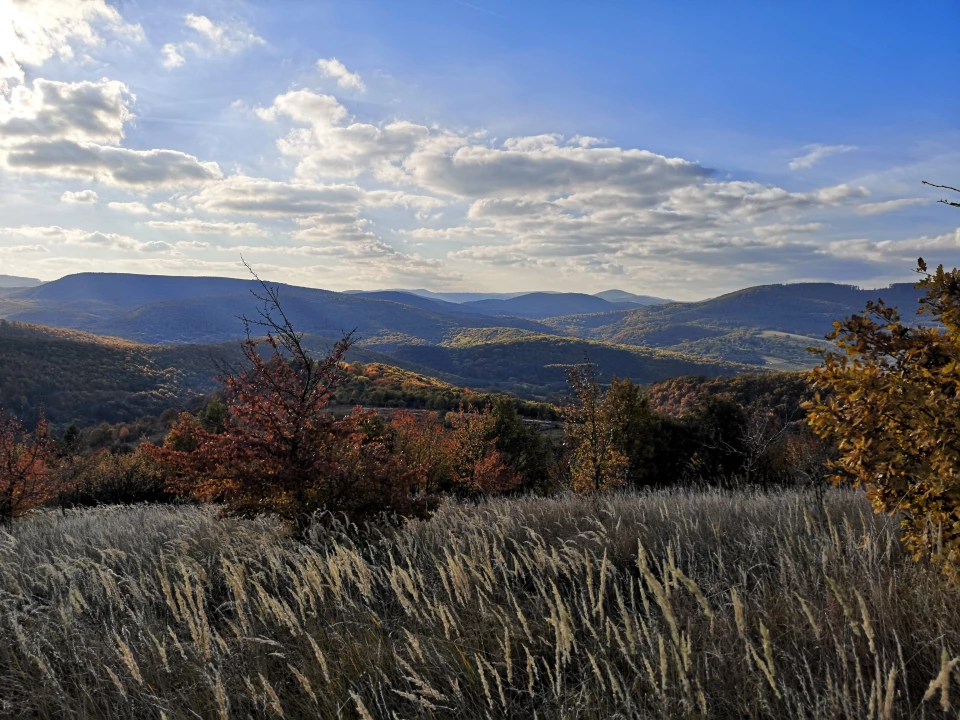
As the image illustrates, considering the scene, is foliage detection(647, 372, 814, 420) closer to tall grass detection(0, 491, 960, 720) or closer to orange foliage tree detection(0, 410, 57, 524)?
orange foliage tree detection(0, 410, 57, 524)

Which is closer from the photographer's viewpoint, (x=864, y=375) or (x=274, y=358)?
(x=864, y=375)

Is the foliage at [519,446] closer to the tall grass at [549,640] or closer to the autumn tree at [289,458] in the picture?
the autumn tree at [289,458]

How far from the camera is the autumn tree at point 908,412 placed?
3.18 m

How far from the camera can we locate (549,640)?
11.1 ft

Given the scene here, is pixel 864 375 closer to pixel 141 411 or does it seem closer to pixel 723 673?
pixel 723 673

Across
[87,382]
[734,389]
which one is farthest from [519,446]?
[87,382]

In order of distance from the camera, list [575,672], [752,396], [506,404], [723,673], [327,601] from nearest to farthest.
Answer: [723,673] < [575,672] < [327,601] < [506,404] < [752,396]

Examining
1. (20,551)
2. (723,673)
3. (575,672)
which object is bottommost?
(20,551)

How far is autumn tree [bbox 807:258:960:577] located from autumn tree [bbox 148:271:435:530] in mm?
4727

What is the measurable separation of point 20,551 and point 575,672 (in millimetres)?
8033

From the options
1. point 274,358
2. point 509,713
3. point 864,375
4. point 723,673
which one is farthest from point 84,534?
point 864,375

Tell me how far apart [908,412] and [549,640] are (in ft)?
8.88

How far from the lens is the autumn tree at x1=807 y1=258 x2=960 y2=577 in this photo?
3182mm

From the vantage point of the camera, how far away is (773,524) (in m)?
5.29
